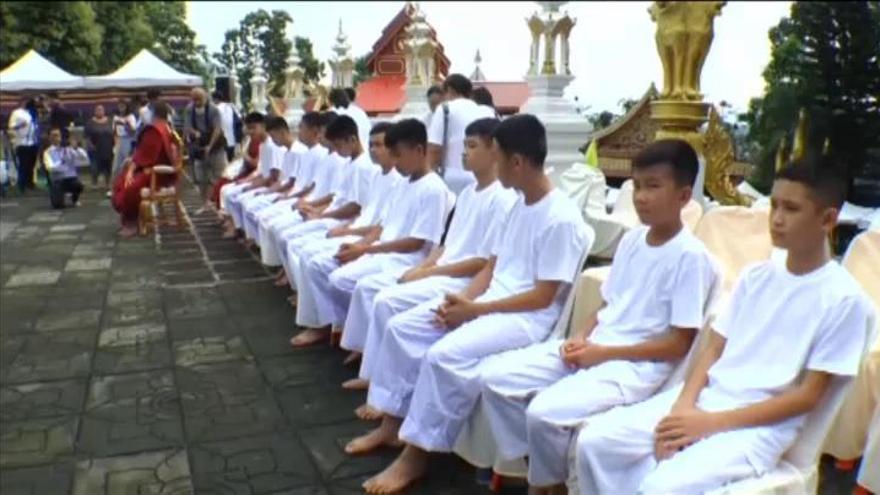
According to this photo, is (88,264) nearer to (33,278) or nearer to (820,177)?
(33,278)

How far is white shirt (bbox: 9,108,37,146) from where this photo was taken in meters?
13.2

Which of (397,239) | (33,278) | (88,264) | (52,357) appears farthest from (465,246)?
(88,264)

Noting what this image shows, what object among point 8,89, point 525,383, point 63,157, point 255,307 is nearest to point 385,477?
point 525,383

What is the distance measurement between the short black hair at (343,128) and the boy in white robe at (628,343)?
326 cm

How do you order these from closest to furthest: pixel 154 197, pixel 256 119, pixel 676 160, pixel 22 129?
pixel 676 160 < pixel 256 119 < pixel 154 197 < pixel 22 129

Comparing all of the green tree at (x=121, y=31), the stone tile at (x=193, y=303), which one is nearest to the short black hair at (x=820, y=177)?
the stone tile at (x=193, y=303)

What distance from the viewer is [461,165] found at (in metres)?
6.14

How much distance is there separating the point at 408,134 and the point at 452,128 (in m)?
1.72

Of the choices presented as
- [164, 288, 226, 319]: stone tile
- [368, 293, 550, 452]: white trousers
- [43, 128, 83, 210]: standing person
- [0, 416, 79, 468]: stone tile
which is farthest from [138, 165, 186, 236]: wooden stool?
[368, 293, 550, 452]: white trousers

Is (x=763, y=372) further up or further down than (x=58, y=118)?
further down

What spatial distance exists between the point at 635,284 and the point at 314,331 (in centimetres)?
285

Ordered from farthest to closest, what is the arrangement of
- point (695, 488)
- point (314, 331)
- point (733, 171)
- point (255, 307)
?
point (255, 307) < point (314, 331) < point (733, 171) < point (695, 488)

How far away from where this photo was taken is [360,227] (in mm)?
5250

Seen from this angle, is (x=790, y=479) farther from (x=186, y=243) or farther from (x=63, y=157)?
(x=63, y=157)
